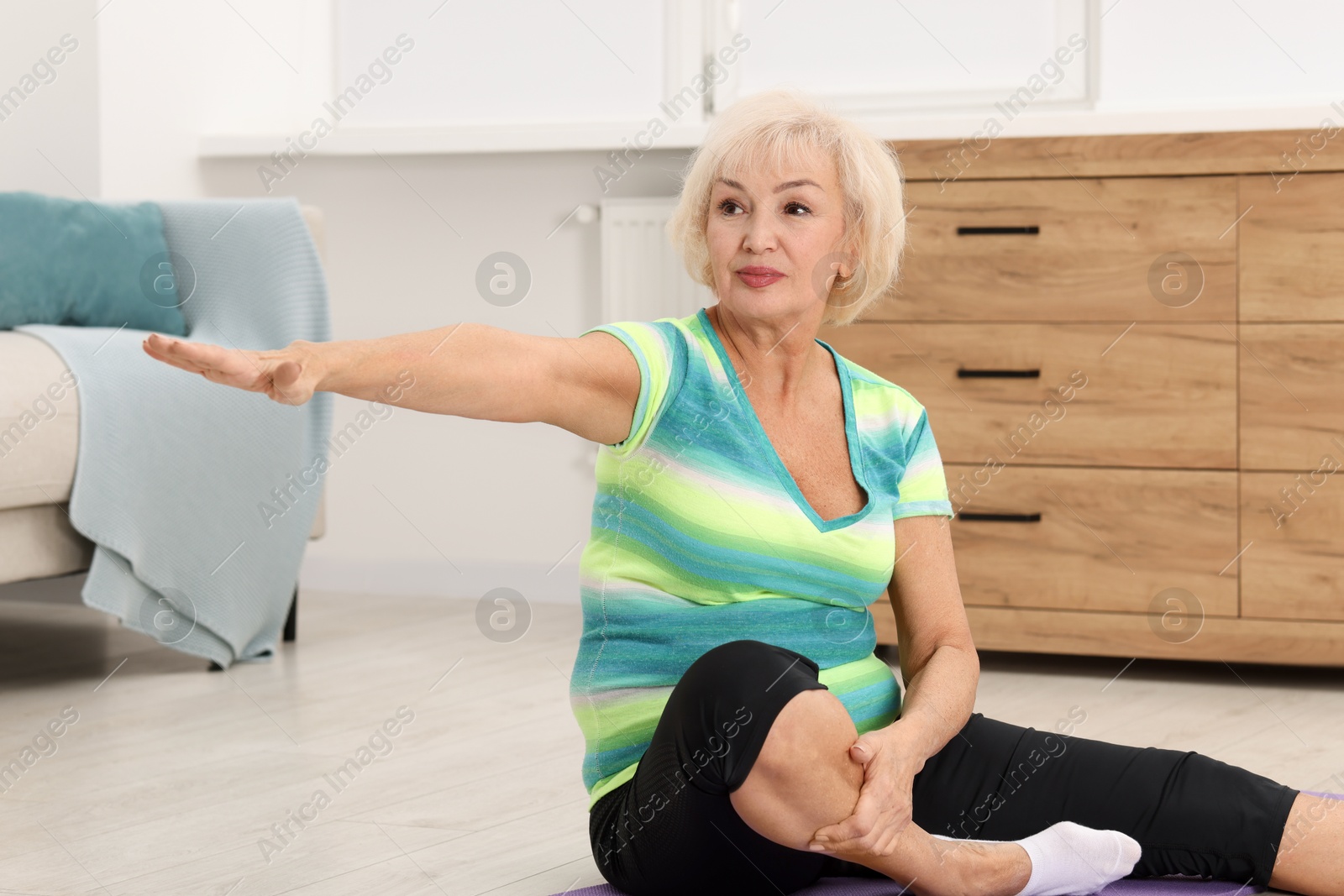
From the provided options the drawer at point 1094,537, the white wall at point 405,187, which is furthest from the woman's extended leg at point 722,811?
the white wall at point 405,187

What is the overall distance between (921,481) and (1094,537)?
4.22ft

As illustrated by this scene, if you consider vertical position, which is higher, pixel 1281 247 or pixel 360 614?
pixel 1281 247

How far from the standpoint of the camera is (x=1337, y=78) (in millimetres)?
3074

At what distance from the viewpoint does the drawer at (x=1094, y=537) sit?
263 centimetres

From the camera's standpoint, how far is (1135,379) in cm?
266

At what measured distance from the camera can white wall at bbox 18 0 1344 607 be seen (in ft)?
10.4

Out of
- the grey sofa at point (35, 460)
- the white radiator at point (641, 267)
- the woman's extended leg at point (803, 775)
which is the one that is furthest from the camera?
the white radiator at point (641, 267)

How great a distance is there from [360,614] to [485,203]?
3.30 feet

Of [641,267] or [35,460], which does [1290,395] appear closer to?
[641,267]

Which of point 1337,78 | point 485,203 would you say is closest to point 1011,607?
point 1337,78

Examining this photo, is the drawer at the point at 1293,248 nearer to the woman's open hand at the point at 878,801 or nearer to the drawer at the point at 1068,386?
the drawer at the point at 1068,386

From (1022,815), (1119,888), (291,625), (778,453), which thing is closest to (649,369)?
(778,453)

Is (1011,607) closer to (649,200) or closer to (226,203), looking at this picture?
(649,200)

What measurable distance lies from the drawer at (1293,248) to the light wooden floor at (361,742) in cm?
68
